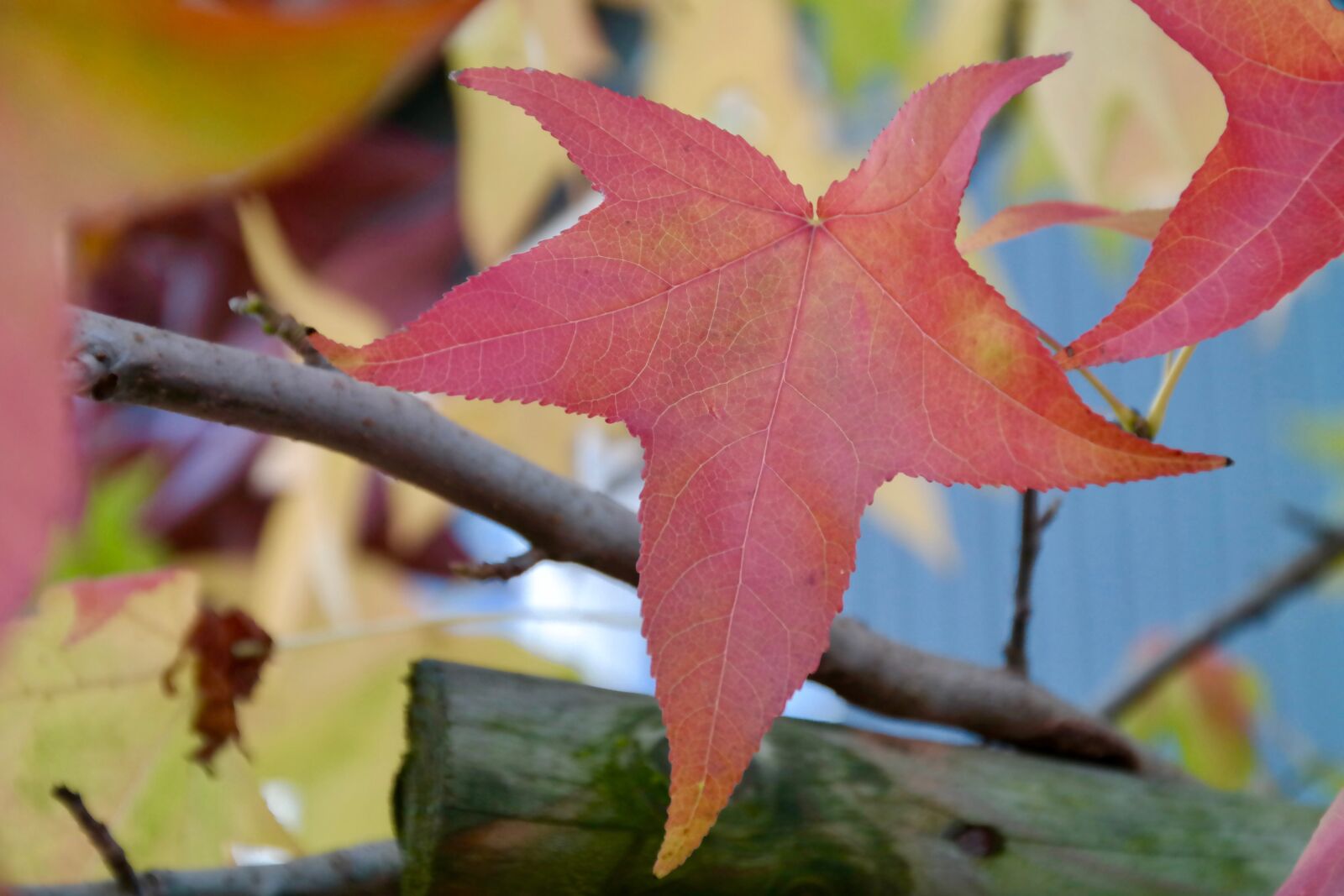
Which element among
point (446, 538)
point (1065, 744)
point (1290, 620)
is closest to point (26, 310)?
point (1065, 744)

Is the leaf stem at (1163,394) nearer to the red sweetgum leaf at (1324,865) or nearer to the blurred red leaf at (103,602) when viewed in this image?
the red sweetgum leaf at (1324,865)

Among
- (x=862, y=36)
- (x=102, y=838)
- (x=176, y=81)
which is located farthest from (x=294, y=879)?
(x=862, y=36)

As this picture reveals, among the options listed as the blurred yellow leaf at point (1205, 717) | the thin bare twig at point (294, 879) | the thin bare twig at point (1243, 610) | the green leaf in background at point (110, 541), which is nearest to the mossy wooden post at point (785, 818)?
the thin bare twig at point (294, 879)

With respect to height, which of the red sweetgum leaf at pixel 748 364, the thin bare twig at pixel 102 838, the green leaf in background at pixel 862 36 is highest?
the green leaf in background at pixel 862 36

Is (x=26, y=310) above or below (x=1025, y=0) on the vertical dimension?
below

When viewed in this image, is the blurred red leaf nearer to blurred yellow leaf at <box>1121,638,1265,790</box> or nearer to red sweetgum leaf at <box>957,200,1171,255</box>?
red sweetgum leaf at <box>957,200,1171,255</box>

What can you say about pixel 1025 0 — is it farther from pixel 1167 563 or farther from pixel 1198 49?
pixel 1167 563
